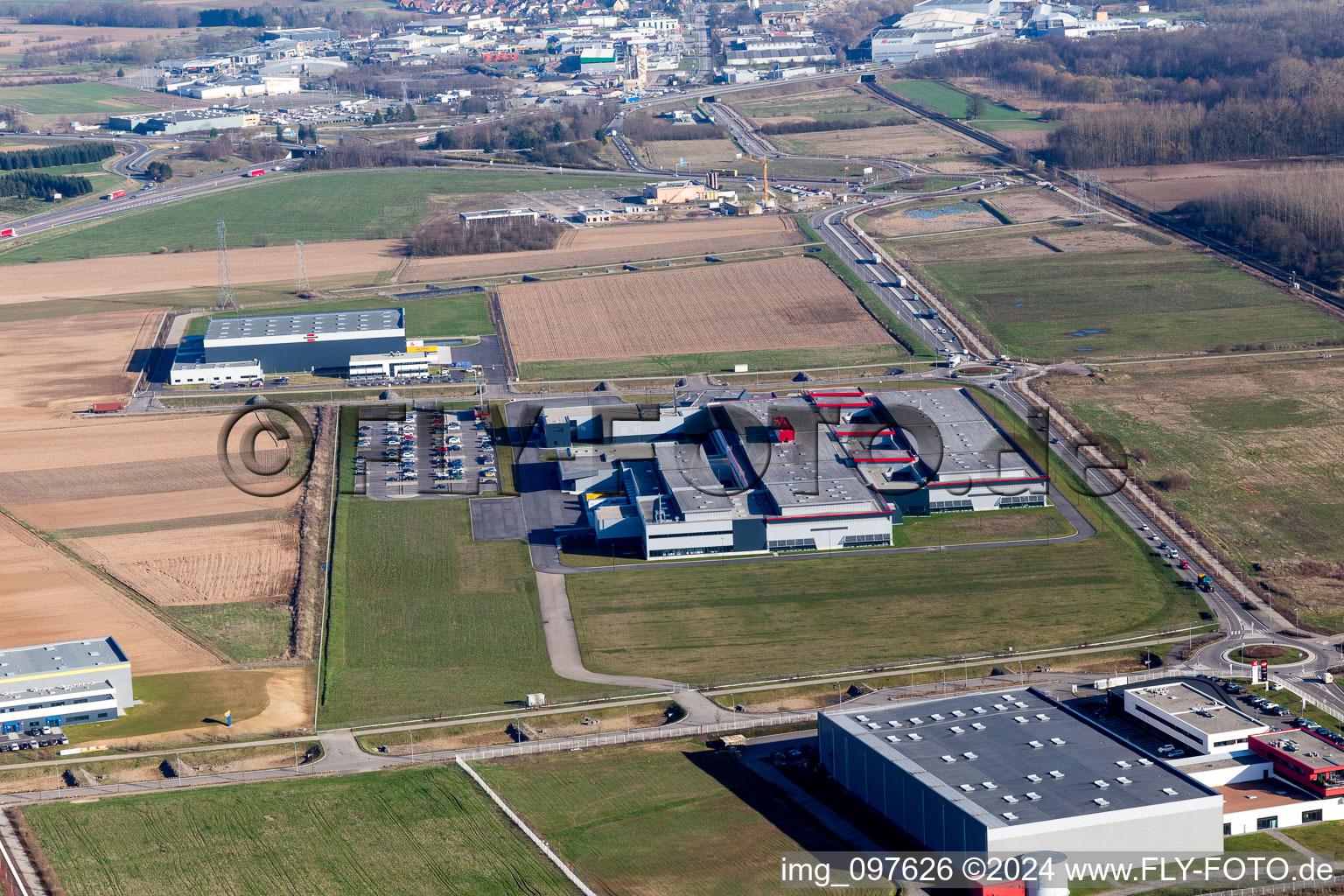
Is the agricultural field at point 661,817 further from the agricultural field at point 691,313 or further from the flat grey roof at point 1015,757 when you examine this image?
the agricultural field at point 691,313

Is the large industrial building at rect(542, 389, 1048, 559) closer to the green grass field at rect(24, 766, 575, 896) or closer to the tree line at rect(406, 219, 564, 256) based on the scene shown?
the green grass field at rect(24, 766, 575, 896)

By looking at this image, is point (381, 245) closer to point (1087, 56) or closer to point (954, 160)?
point (954, 160)

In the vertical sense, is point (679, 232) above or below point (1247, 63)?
below

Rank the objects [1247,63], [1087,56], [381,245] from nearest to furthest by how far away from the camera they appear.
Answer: [381,245] < [1247,63] < [1087,56]

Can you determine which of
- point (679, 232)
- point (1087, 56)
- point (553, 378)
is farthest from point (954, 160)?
point (553, 378)

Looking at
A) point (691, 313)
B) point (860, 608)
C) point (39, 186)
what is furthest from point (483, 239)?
point (860, 608)

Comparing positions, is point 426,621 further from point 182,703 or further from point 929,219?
point 929,219

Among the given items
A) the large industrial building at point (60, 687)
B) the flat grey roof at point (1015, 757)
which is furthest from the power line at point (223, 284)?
the flat grey roof at point (1015, 757)
